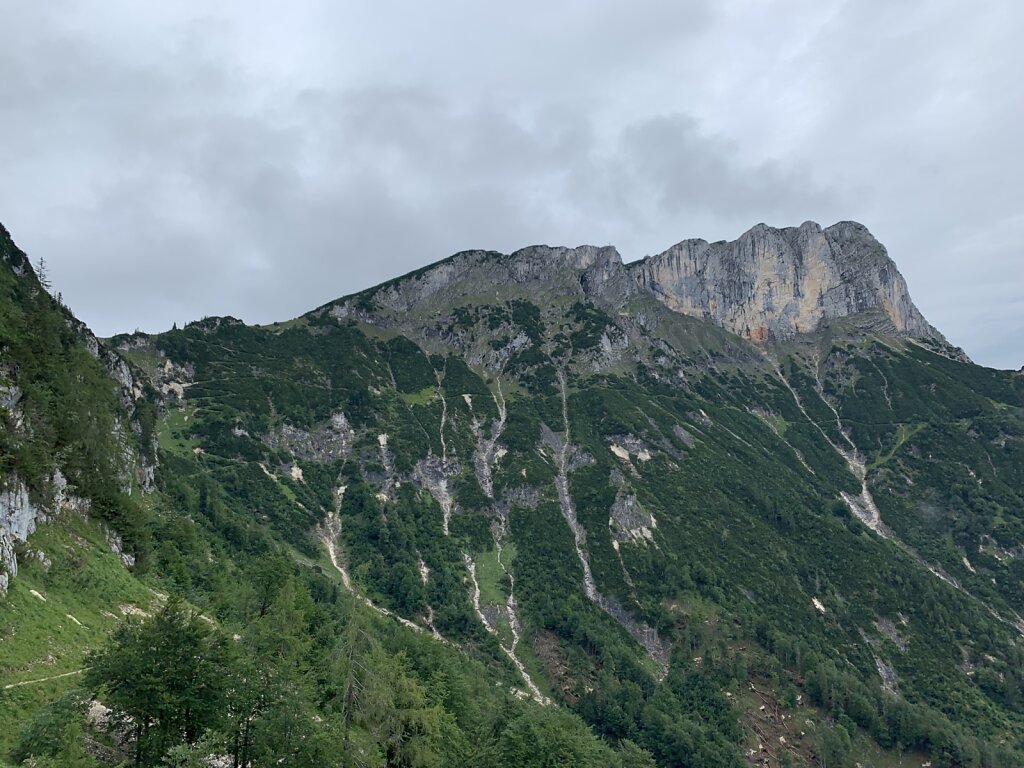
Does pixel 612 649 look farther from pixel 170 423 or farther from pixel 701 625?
pixel 170 423

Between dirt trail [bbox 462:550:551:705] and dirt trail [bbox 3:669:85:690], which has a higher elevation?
dirt trail [bbox 3:669:85:690]

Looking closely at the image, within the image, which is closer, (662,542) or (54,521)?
(54,521)

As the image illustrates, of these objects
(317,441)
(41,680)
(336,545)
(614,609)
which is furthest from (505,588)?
(41,680)

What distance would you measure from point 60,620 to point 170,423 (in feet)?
494

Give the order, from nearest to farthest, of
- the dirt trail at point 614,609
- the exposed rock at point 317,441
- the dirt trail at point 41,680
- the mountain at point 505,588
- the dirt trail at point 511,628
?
the dirt trail at point 41,680
the mountain at point 505,588
the dirt trail at point 511,628
the dirt trail at point 614,609
the exposed rock at point 317,441

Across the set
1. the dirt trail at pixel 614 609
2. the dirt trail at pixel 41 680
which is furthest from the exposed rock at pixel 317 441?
the dirt trail at pixel 41 680

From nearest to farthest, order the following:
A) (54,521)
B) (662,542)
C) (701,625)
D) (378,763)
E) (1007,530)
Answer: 1. (378,763)
2. (54,521)
3. (701,625)
4. (662,542)
5. (1007,530)

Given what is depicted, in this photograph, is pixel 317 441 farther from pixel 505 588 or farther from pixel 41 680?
pixel 41 680

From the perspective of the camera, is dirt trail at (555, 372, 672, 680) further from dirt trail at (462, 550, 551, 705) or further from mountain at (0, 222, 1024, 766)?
dirt trail at (462, 550, 551, 705)

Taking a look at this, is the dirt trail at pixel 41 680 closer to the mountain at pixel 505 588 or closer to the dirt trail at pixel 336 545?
the mountain at pixel 505 588

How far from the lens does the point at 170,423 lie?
555 feet

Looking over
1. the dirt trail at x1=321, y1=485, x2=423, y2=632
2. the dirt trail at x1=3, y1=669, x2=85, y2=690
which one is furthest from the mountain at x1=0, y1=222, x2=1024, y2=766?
the dirt trail at x1=321, y1=485, x2=423, y2=632

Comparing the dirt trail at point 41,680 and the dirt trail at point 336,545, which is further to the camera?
the dirt trail at point 336,545

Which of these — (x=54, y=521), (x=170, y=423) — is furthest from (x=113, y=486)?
(x=170, y=423)
